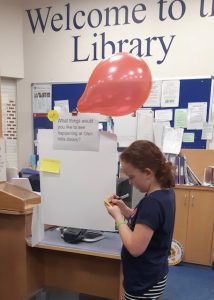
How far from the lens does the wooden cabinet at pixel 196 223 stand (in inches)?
119

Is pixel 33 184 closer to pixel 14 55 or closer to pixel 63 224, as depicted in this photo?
pixel 63 224

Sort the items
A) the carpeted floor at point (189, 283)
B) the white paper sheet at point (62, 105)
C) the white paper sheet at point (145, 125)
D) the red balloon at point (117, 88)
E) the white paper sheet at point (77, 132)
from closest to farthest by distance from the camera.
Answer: the white paper sheet at point (77, 132) < the red balloon at point (117, 88) < the carpeted floor at point (189, 283) < the white paper sheet at point (145, 125) < the white paper sheet at point (62, 105)

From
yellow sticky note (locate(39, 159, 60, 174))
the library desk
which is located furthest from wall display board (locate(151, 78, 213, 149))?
yellow sticky note (locate(39, 159, 60, 174))

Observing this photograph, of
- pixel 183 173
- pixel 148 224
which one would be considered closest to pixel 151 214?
pixel 148 224

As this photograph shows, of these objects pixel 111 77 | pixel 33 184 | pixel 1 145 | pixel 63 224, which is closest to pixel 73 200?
pixel 63 224

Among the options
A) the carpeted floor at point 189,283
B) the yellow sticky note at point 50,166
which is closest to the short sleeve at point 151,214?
the yellow sticky note at point 50,166

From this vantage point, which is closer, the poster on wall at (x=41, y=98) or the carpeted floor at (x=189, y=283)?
the carpeted floor at (x=189, y=283)

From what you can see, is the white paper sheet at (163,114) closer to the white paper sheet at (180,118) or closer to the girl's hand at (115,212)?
the white paper sheet at (180,118)

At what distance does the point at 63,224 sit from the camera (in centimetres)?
169

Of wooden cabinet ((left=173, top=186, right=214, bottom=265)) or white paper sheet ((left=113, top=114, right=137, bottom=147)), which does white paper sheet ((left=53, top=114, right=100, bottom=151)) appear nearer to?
wooden cabinet ((left=173, top=186, right=214, bottom=265))

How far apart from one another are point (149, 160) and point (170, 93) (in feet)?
7.55

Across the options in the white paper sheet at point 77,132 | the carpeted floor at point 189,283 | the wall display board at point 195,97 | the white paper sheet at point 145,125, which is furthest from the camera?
the white paper sheet at point 145,125

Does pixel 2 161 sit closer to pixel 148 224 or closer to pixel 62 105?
pixel 148 224

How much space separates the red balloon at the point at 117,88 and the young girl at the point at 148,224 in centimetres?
61
